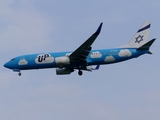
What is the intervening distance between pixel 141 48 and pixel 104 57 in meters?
4.57

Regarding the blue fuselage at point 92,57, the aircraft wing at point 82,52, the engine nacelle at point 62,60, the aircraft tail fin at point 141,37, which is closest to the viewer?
the aircraft wing at point 82,52

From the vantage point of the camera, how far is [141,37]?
71562mm

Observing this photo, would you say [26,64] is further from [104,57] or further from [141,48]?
[141,48]

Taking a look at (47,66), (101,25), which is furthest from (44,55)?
(101,25)

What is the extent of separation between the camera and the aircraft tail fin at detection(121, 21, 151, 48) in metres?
70.0

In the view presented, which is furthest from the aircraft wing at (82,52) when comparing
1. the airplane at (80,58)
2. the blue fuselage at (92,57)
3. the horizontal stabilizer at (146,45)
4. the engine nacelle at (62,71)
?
the horizontal stabilizer at (146,45)

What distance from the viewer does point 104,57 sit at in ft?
221

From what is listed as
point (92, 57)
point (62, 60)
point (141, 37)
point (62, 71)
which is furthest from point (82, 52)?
point (141, 37)

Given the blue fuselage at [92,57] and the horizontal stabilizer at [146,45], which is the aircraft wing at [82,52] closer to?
the blue fuselage at [92,57]

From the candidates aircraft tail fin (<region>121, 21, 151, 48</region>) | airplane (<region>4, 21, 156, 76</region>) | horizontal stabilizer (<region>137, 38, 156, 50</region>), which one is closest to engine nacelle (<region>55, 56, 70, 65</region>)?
airplane (<region>4, 21, 156, 76</region>)

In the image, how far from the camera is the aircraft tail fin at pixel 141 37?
7000 cm

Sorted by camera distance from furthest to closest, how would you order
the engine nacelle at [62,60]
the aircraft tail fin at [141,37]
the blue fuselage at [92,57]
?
the aircraft tail fin at [141,37], the blue fuselage at [92,57], the engine nacelle at [62,60]

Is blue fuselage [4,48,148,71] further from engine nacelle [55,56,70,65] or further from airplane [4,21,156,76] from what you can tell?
engine nacelle [55,56,70,65]


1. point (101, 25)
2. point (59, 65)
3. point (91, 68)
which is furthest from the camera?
point (91, 68)
